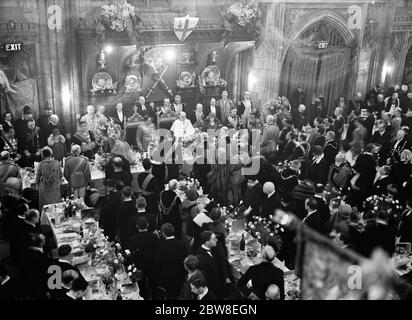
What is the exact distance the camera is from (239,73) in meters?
15.1

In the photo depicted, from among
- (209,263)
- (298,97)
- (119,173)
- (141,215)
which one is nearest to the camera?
(209,263)

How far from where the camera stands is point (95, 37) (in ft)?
39.5

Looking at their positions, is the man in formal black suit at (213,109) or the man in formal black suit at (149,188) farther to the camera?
the man in formal black suit at (213,109)

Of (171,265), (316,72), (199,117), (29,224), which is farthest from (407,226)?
(316,72)

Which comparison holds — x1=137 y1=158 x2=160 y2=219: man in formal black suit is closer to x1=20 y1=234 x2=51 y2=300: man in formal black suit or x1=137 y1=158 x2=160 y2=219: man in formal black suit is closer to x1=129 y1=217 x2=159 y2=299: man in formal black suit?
x1=129 y1=217 x2=159 y2=299: man in formal black suit

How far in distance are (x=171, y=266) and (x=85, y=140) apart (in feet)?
19.2

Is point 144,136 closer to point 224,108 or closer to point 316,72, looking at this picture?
point 224,108

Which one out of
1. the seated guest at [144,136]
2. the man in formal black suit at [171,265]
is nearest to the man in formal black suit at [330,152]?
the seated guest at [144,136]

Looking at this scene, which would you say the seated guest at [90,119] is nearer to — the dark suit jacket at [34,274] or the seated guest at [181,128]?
the seated guest at [181,128]

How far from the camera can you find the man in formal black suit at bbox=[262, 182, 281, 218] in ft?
24.9

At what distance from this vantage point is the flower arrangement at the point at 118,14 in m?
11.8

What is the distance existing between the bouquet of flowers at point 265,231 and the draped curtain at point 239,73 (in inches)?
326

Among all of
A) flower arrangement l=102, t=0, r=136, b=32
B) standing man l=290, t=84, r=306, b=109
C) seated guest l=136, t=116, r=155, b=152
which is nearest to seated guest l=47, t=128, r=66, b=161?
seated guest l=136, t=116, r=155, b=152

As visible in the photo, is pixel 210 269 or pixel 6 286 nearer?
pixel 6 286
